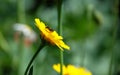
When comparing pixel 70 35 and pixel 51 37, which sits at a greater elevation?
pixel 70 35

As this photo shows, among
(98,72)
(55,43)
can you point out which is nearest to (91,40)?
(98,72)

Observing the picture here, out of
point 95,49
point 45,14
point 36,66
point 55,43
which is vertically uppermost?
point 45,14

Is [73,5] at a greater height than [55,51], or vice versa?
[73,5]

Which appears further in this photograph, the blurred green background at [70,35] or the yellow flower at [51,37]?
the blurred green background at [70,35]

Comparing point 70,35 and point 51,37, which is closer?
point 51,37

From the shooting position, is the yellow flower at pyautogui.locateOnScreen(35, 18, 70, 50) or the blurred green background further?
the blurred green background

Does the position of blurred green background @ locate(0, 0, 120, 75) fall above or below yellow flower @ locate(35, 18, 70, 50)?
above

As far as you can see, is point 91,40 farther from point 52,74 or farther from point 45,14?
point 52,74

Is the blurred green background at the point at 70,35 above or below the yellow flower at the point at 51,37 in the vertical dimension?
above

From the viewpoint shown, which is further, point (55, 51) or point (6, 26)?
point (6, 26)

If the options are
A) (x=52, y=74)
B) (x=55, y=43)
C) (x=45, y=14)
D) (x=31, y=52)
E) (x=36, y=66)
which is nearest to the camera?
(x=55, y=43)

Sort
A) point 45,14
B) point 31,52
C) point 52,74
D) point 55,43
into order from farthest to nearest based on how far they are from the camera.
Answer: point 45,14, point 31,52, point 52,74, point 55,43
